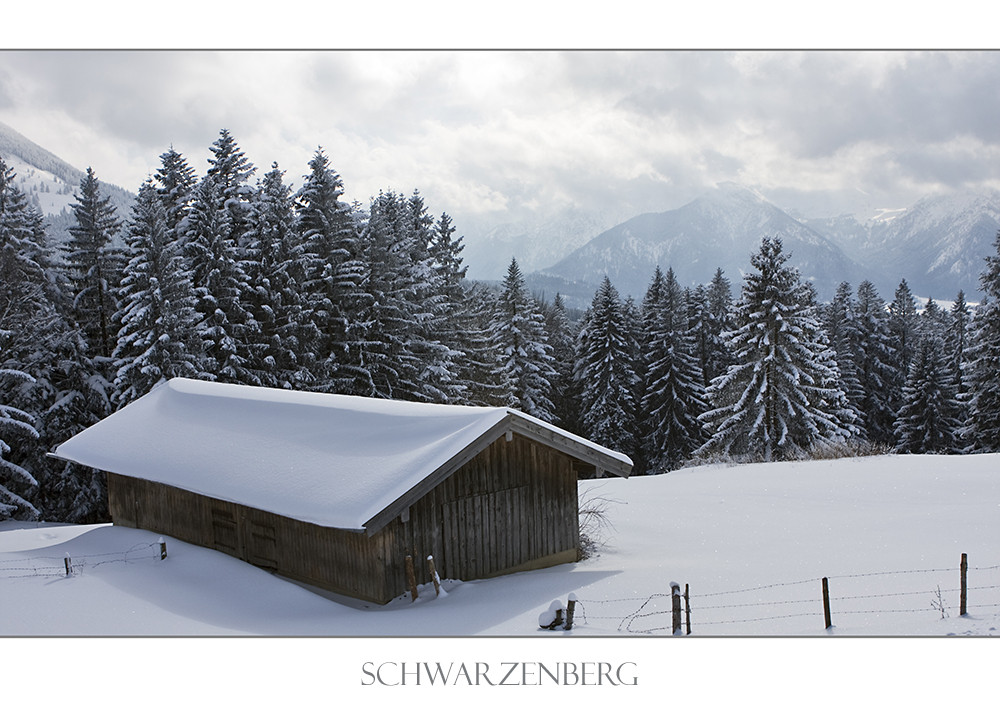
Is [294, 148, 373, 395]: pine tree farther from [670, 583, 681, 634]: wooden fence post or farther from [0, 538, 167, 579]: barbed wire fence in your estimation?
[670, 583, 681, 634]: wooden fence post

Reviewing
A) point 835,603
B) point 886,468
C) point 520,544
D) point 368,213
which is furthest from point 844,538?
point 368,213

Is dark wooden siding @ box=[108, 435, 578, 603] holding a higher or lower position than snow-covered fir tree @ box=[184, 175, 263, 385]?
lower

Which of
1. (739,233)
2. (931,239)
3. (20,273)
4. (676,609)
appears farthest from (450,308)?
(676,609)

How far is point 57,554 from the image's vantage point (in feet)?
47.7

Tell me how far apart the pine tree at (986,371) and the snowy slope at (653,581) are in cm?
1150

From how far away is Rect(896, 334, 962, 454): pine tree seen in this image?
1601 inches

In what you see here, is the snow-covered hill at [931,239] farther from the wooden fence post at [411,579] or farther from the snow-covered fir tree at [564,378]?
the snow-covered fir tree at [564,378]

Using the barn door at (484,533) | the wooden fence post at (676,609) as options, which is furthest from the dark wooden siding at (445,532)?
the wooden fence post at (676,609)

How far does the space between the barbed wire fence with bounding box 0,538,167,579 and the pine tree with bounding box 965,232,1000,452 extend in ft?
89.3

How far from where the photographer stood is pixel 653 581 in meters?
11.4

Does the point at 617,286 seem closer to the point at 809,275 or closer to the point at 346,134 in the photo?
the point at 809,275

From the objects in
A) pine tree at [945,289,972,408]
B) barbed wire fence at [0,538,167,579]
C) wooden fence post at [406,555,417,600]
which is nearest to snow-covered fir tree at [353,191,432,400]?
barbed wire fence at [0,538,167,579]

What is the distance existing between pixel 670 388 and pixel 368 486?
3524 cm

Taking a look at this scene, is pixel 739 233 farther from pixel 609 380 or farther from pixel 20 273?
pixel 20 273
